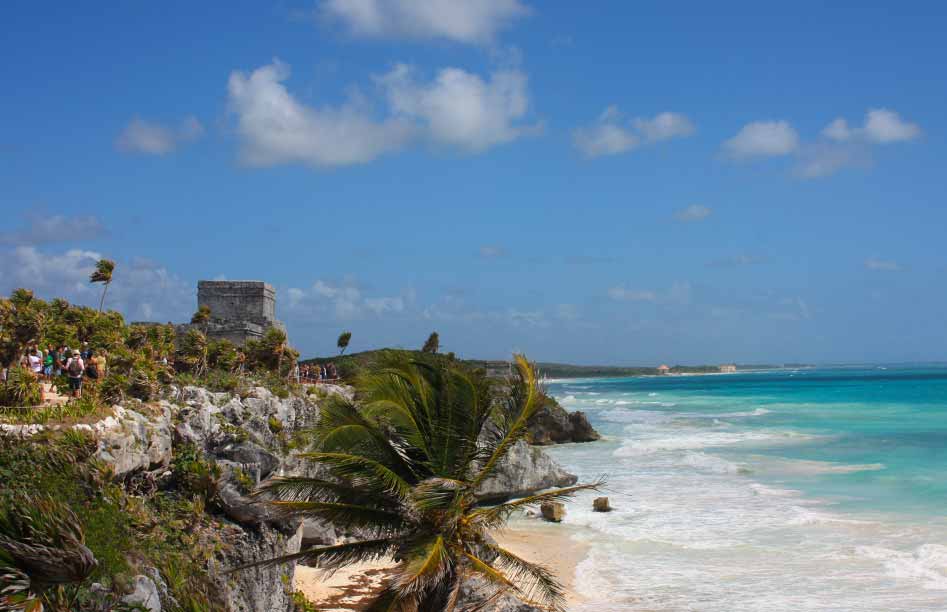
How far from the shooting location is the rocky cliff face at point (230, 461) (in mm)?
9625

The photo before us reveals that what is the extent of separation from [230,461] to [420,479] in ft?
12.8

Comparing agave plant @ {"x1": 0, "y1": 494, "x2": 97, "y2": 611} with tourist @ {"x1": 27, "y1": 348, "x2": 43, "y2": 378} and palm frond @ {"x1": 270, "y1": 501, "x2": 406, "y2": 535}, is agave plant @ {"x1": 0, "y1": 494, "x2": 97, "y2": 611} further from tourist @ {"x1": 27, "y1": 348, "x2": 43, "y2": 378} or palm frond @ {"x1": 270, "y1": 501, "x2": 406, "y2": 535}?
tourist @ {"x1": 27, "y1": 348, "x2": 43, "y2": 378}

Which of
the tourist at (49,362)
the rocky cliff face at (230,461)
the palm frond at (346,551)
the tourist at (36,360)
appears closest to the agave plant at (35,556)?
the rocky cliff face at (230,461)

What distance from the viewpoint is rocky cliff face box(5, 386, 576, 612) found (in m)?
9.62

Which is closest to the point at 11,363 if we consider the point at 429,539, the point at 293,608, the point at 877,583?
the point at 293,608

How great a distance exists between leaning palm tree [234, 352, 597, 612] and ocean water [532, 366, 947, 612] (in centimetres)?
496

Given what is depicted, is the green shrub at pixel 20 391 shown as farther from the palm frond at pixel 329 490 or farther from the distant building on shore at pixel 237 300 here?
the distant building on shore at pixel 237 300

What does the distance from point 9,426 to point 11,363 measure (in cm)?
507

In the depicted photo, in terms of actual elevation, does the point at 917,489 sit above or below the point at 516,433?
below

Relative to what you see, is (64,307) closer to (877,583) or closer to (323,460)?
(323,460)

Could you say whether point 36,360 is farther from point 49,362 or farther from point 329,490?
point 329,490

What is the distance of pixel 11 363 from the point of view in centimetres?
1280

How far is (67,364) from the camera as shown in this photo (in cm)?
1516

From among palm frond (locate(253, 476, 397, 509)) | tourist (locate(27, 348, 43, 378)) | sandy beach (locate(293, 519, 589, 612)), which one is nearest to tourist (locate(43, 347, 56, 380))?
tourist (locate(27, 348, 43, 378))
